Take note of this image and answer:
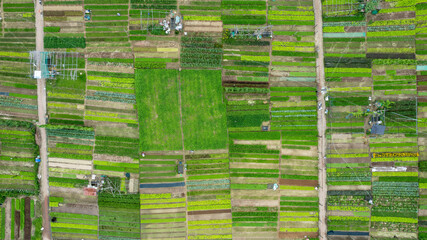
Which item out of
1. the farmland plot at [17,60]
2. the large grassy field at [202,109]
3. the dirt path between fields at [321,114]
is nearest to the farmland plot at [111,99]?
the large grassy field at [202,109]

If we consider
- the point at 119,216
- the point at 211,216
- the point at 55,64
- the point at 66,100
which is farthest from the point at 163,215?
the point at 55,64

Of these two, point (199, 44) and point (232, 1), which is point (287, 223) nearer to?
point (199, 44)

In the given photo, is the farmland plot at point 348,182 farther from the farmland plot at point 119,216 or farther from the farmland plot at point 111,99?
the farmland plot at point 111,99

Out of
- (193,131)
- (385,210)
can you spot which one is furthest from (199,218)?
(385,210)

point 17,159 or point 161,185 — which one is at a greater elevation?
point 17,159

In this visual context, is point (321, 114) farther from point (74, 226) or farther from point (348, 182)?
point (74, 226)

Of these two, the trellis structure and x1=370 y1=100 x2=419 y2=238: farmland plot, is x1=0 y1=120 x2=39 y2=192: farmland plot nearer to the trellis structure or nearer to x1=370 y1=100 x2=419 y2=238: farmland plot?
the trellis structure
